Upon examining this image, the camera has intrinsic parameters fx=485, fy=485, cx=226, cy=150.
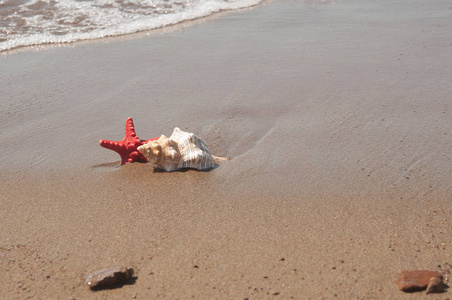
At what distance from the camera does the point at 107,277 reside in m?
2.68

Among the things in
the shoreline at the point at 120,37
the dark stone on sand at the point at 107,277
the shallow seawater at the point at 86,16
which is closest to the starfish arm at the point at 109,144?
the dark stone on sand at the point at 107,277

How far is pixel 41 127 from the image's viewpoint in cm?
491

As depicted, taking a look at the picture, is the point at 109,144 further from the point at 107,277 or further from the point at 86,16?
the point at 86,16

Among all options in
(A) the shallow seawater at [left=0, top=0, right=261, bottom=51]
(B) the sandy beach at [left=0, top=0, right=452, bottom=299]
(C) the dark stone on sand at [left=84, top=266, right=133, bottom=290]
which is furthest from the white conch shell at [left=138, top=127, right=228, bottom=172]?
(A) the shallow seawater at [left=0, top=0, right=261, bottom=51]

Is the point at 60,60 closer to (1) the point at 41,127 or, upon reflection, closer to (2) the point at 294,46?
(1) the point at 41,127

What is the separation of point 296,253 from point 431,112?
272 cm

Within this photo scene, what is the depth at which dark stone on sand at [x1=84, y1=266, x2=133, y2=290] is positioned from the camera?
2.67 m

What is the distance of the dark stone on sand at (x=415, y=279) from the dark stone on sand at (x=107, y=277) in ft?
4.96

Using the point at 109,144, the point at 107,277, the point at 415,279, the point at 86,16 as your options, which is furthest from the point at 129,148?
the point at 86,16

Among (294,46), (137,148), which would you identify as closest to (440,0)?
(294,46)

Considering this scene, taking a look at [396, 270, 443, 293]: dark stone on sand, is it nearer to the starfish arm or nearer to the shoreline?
the starfish arm

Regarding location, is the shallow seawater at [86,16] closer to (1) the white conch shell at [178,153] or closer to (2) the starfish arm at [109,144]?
(2) the starfish arm at [109,144]

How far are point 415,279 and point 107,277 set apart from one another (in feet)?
5.53

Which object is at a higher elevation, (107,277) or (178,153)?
(178,153)
